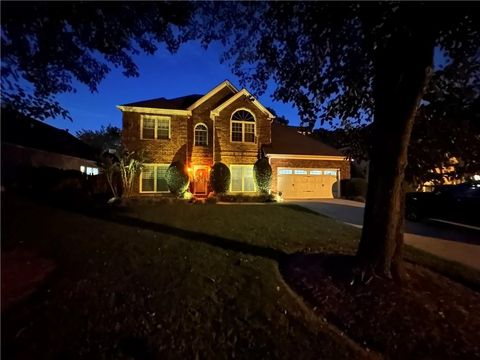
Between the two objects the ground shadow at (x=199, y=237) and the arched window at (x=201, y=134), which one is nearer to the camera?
the ground shadow at (x=199, y=237)

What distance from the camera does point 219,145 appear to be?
805 inches

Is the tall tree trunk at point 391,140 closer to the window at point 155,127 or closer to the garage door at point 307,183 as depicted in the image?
the garage door at point 307,183

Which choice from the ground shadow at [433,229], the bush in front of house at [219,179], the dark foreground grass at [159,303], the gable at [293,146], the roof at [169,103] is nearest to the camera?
the dark foreground grass at [159,303]

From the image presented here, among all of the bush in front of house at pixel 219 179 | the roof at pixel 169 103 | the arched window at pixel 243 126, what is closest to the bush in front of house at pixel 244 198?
the bush in front of house at pixel 219 179

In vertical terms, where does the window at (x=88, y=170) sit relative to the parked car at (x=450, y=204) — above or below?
above

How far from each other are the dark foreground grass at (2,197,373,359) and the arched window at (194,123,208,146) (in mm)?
13455

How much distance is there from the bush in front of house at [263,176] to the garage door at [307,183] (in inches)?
48.9

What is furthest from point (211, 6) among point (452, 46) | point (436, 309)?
point (436, 309)

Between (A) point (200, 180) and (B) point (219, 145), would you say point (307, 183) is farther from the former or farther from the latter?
(A) point (200, 180)

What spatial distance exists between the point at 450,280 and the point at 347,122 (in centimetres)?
415

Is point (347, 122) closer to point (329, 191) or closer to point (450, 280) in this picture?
point (450, 280)

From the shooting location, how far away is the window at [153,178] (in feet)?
64.5

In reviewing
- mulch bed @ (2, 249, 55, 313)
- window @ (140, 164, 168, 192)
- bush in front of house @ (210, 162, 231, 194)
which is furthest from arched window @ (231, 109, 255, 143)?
mulch bed @ (2, 249, 55, 313)

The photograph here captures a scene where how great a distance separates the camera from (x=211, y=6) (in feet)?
13.3
